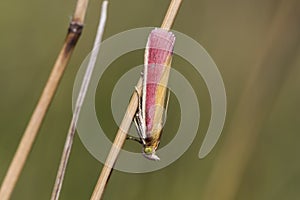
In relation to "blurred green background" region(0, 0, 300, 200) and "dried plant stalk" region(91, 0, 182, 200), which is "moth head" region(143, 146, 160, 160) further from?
"blurred green background" region(0, 0, 300, 200)

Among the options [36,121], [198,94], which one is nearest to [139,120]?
[36,121]

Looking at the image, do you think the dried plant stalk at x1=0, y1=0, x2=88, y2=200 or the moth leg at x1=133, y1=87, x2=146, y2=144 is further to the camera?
the moth leg at x1=133, y1=87, x2=146, y2=144

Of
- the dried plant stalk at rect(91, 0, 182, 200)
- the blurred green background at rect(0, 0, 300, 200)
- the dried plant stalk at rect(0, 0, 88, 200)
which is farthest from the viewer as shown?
the blurred green background at rect(0, 0, 300, 200)

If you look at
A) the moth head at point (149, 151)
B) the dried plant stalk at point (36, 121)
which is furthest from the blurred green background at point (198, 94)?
the dried plant stalk at point (36, 121)

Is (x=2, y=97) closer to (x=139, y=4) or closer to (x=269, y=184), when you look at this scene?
(x=139, y=4)

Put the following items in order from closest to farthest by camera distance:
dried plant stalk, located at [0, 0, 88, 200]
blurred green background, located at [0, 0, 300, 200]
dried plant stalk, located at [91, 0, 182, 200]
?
dried plant stalk, located at [0, 0, 88, 200] → dried plant stalk, located at [91, 0, 182, 200] → blurred green background, located at [0, 0, 300, 200]

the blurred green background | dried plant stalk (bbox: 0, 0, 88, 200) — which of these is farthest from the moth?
the blurred green background

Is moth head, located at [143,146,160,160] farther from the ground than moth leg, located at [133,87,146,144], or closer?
closer
